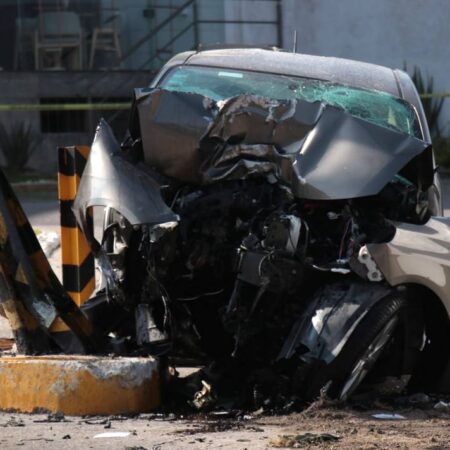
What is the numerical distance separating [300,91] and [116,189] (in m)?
1.83

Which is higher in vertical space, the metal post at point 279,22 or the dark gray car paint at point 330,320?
the metal post at point 279,22

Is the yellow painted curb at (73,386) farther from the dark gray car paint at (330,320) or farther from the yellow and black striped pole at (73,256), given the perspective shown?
the yellow and black striped pole at (73,256)

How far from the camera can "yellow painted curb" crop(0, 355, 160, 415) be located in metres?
6.12

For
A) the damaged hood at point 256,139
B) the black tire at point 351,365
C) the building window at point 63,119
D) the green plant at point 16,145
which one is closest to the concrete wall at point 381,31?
the building window at point 63,119

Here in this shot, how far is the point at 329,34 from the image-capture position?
2197cm

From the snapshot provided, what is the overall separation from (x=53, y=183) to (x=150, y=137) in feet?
42.8

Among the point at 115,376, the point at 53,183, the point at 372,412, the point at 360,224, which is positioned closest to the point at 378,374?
the point at 372,412

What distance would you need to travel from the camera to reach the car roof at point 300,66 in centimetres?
805

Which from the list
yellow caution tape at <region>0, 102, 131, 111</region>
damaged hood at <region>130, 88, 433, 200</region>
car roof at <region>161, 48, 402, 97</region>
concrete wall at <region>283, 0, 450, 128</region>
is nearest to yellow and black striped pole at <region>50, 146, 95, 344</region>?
car roof at <region>161, 48, 402, 97</region>

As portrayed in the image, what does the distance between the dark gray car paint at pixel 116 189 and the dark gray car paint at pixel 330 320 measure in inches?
32.7

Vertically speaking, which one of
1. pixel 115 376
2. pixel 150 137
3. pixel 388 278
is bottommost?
pixel 115 376

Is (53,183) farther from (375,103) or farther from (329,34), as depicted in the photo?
(375,103)

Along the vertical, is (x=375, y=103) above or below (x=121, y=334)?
above

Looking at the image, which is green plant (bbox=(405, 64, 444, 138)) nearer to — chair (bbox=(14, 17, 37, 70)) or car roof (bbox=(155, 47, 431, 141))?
chair (bbox=(14, 17, 37, 70))
